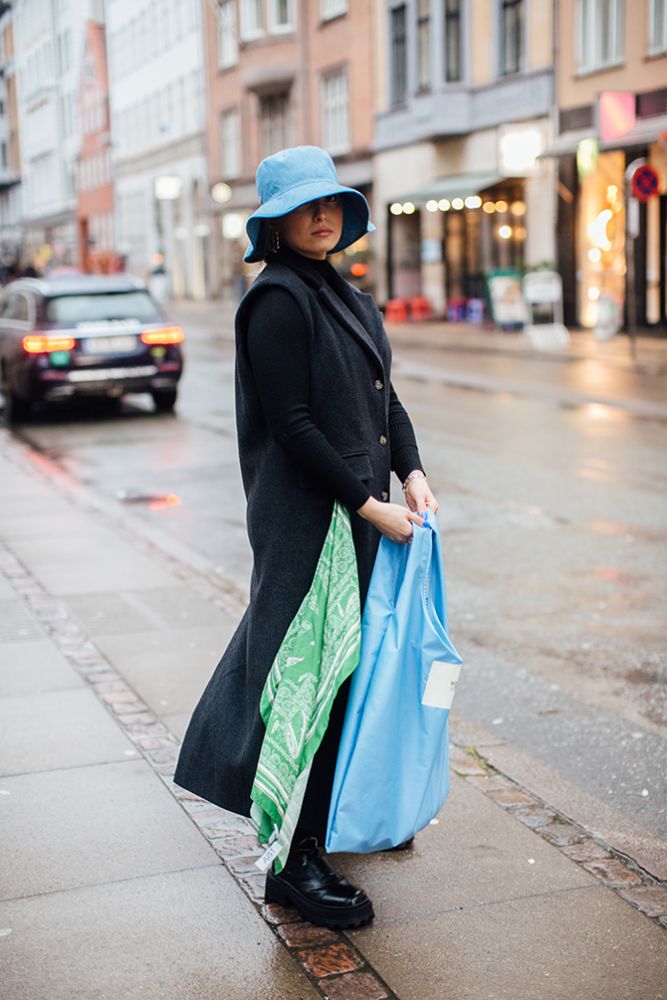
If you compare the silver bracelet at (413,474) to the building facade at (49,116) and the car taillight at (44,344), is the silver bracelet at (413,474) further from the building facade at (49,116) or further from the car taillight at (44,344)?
the building facade at (49,116)

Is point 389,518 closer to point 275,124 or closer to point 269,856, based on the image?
point 269,856

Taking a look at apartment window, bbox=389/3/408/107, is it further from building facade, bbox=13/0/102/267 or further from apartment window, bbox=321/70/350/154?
building facade, bbox=13/0/102/267

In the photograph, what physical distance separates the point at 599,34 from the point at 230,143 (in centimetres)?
2364

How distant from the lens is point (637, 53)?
2530cm

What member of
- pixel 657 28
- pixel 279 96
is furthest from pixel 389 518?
pixel 279 96

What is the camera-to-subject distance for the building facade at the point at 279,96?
36844 mm

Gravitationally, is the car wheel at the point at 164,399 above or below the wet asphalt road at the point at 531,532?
above

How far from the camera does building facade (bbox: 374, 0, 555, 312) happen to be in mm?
28828

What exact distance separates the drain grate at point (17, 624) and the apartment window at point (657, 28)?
69.3 feet

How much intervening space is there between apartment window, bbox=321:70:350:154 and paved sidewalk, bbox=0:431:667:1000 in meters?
35.0

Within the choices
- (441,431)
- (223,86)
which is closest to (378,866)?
(441,431)

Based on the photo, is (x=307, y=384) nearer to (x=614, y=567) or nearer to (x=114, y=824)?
(x=114, y=824)

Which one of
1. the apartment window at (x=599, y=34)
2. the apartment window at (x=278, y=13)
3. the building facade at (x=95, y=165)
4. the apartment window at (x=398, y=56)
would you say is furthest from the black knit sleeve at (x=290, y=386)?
the building facade at (x=95, y=165)

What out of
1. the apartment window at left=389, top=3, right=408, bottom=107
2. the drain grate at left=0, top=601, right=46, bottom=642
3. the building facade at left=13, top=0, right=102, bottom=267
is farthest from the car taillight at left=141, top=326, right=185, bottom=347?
the building facade at left=13, top=0, right=102, bottom=267
